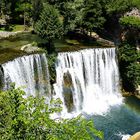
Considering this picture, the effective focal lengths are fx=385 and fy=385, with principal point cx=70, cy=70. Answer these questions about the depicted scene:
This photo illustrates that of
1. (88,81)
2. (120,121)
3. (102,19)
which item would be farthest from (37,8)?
(120,121)

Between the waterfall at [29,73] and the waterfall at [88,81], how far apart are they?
1.72 metres

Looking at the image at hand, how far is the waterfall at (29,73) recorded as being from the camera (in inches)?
1435

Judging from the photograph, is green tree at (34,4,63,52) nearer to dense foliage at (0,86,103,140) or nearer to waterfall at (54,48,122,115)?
waterfall at (54,48,122,115)

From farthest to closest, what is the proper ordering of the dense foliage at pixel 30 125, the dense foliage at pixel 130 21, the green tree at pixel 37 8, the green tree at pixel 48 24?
the green tree at pixel 37 8
the dense foliage at pixel 130 21
the green tree at pixel 48 24
the dense foliage at pixel 30 125

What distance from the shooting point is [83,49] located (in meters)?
42.9

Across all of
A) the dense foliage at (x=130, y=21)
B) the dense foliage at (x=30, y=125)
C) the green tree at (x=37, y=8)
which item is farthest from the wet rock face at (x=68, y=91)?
the dense foliage at (x=30, y=125)

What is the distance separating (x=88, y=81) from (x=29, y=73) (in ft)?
26.3

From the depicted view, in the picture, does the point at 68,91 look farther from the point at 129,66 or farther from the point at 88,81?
the point at 129,66

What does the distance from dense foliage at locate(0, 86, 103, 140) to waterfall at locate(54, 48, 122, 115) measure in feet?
76.7

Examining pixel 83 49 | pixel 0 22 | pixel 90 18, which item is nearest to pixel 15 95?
pixel 83 49

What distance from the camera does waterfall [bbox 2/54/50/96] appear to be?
3644cm

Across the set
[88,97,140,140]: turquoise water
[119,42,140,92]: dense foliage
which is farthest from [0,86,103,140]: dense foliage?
[119,42,140,92]: dense foliage

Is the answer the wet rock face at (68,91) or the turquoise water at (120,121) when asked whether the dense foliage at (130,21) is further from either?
the wet rock face at (68,91)

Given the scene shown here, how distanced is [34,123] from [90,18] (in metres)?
34.0
